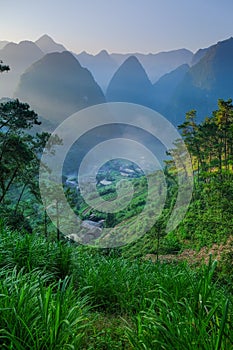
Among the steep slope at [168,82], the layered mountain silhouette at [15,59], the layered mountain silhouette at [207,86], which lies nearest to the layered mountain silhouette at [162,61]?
the steep slope at [168,82]

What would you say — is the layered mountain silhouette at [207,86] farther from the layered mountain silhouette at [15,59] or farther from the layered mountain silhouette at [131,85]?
the layered mountain silhouette at [15,59]

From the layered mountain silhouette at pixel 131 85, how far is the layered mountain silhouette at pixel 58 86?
11.5ft

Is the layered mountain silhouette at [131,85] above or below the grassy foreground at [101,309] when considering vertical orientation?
above

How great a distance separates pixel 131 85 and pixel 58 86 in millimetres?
16564

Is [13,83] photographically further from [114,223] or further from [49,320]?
[49,320]

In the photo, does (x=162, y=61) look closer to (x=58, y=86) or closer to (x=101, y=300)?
(x=58, y=86)

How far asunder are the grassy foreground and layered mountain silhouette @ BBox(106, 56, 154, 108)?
175 ft

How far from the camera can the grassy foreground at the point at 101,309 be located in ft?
3.66

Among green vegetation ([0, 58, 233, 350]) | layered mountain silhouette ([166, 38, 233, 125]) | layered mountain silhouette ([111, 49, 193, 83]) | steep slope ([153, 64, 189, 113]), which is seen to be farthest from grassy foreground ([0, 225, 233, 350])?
layered mountain silhouette ([111, 49, 193, 83])

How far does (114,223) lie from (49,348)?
1586 centimetres

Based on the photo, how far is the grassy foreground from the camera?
1.11 m

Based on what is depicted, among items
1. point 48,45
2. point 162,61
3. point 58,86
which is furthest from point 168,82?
point 48,45

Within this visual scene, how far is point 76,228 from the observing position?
1404 cm

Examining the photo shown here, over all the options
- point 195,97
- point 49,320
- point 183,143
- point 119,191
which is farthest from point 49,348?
point 195,97
